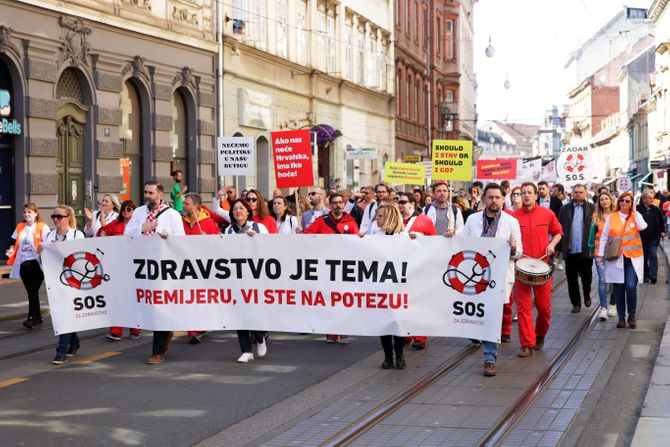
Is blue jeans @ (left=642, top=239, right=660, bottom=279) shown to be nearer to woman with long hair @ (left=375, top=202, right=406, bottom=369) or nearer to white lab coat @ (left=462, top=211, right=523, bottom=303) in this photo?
white lab coat @ (left=462, top=211, right=523, bottom=303)

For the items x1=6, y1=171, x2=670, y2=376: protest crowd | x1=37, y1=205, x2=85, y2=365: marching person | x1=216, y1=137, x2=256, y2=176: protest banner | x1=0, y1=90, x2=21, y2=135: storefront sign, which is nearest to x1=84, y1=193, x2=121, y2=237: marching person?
x1=6, y1=171, x2=670, y2=376: protest crowd

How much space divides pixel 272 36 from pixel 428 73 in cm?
2986

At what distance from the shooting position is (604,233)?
14.3m

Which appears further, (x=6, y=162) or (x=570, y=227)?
(x=6, y=162)

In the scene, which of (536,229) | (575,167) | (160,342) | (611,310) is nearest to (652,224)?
(611,310)

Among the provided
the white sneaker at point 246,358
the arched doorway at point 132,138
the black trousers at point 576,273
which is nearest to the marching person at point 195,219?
the white sneaker at point 246,358

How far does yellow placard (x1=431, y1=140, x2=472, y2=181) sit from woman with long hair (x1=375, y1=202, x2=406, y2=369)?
11.4 meters

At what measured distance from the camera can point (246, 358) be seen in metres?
11.4

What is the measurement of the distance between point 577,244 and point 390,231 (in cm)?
578

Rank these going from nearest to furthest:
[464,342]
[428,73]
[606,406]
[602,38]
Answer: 1. [606,406]
2. [464,342]
3. [428,73]
4. [602,38]

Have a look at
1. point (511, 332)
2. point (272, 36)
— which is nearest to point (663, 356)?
point (511, 332)

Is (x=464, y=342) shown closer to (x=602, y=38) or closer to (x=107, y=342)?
(x=107, y=342)

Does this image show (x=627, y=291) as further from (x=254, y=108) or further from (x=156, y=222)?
(x=254, y=108)

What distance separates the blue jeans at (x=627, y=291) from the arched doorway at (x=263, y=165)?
20134 millimetres
